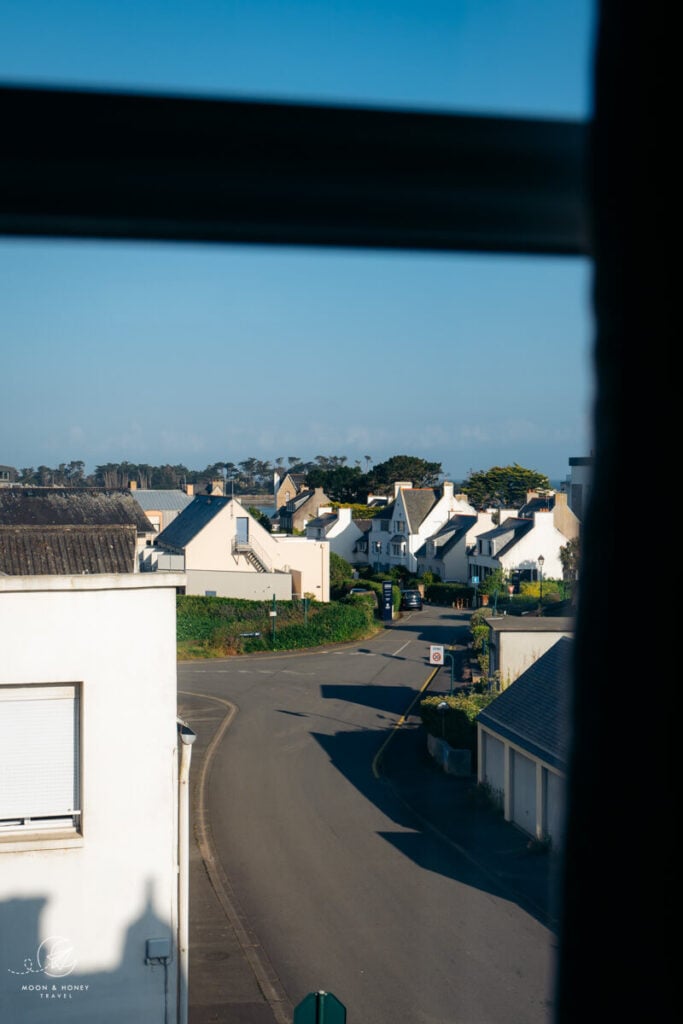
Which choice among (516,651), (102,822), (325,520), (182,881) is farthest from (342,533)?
(102,822)

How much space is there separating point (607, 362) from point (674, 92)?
11 cm

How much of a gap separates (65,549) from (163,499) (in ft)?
42.4

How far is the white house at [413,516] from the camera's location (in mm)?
24250

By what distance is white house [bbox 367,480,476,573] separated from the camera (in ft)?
79.6

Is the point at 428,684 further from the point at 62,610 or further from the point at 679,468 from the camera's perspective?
the point at 679,468

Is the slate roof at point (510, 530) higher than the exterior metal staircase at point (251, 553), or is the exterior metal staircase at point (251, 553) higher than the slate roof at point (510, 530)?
the slate roof at point (510, 530)

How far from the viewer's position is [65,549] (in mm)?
6176

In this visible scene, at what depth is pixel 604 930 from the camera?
0.39 metres

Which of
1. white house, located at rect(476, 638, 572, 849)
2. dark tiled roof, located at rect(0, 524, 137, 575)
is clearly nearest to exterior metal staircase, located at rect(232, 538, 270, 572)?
white house, located at rect(476, 638, 572, 849)

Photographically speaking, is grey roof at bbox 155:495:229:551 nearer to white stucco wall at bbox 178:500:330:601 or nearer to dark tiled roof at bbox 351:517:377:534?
white stucco wall at bbox 178:500:330:601

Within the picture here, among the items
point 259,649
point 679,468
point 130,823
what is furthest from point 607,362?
point 259,649

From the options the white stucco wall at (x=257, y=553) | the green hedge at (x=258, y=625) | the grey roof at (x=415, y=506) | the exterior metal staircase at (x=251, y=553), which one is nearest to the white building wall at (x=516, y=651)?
the green hedge at (x=258, y=625)

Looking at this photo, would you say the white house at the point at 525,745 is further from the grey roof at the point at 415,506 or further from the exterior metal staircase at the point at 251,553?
the grey roof at the point at 415,506

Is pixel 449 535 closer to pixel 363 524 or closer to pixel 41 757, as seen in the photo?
pixel 363 524
